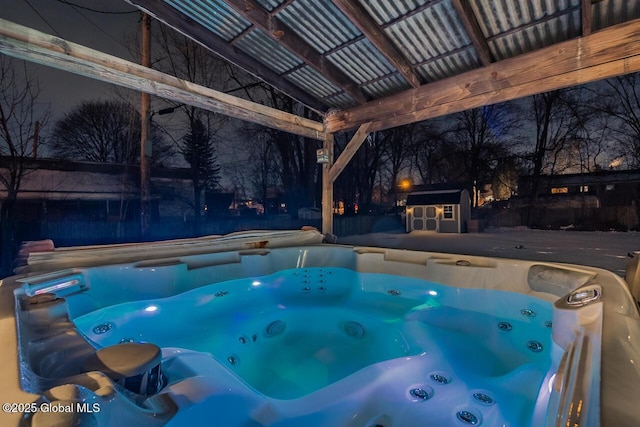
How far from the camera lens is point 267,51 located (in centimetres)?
335

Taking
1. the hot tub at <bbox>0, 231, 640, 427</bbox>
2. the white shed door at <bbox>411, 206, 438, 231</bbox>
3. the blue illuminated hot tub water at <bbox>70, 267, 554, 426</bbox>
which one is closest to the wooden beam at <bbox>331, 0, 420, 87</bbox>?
the hot tub at <bbox>0, 231, 640, 427</bbox>

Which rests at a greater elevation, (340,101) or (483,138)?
(483,138)

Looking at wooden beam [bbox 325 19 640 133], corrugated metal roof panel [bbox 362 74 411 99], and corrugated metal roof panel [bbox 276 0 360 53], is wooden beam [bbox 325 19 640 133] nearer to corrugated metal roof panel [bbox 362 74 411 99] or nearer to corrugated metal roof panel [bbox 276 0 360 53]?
corrugated metal roof panel [bbox 362 74 411 99]

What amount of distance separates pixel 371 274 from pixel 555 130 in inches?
603

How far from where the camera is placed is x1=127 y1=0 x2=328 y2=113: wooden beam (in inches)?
107

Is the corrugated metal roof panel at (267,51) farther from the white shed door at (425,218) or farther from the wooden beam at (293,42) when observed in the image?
the white shed door at (425,218)

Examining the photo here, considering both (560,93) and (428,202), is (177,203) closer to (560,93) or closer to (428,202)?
(428,202)

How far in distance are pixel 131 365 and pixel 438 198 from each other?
12.3 m

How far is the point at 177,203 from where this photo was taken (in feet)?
43.9

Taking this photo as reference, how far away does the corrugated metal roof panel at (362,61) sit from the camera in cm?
318

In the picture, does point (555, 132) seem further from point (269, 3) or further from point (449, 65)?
point (269, 3)

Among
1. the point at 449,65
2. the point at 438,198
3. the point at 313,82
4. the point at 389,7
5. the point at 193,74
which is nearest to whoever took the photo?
the point at 389,7

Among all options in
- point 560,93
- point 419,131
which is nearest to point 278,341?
point 419,131

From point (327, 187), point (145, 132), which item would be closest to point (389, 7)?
point (327, 187)
